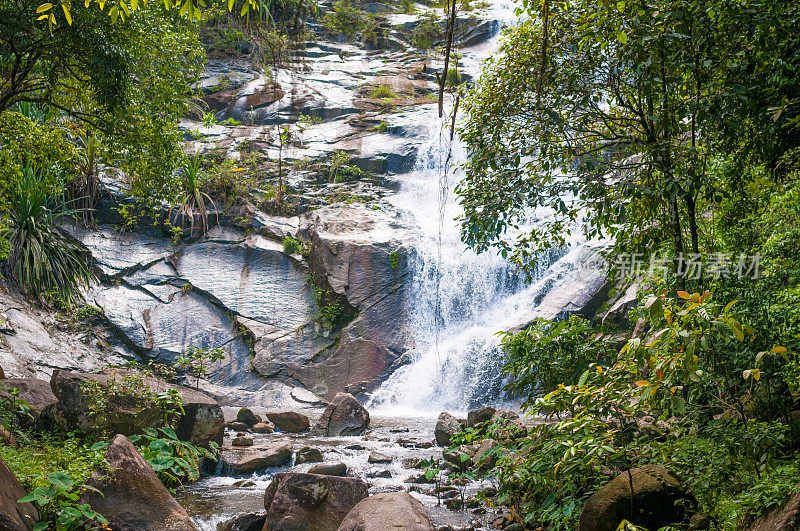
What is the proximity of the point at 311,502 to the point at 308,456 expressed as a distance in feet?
8.35

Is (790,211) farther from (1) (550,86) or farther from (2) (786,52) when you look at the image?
(1) (550,86)

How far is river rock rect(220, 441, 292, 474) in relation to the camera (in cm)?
697

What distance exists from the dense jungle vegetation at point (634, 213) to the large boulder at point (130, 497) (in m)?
0.16

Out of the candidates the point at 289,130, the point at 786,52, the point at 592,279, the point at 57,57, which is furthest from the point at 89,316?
the point at 786,52

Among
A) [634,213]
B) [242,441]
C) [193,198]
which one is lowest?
[242,441]

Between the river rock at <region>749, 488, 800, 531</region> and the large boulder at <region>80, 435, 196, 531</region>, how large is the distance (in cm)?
407

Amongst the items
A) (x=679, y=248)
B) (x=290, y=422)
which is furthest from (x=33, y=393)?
(x=679, y=248)

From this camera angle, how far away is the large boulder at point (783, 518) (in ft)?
8.99

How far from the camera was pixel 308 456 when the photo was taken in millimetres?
7414

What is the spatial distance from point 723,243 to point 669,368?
220 centimetres

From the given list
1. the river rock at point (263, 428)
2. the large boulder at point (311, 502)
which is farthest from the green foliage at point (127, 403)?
the river rock at point (263, 428)

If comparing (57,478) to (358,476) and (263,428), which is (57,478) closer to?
(358,476)

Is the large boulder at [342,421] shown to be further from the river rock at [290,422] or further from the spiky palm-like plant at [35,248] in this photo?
the spiky palm-like plant at [35,248]

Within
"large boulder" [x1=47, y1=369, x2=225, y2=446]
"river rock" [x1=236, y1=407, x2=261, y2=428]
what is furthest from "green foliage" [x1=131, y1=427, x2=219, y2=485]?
"river rock" [x1=236, y1=407, x2=261, y2=428]
